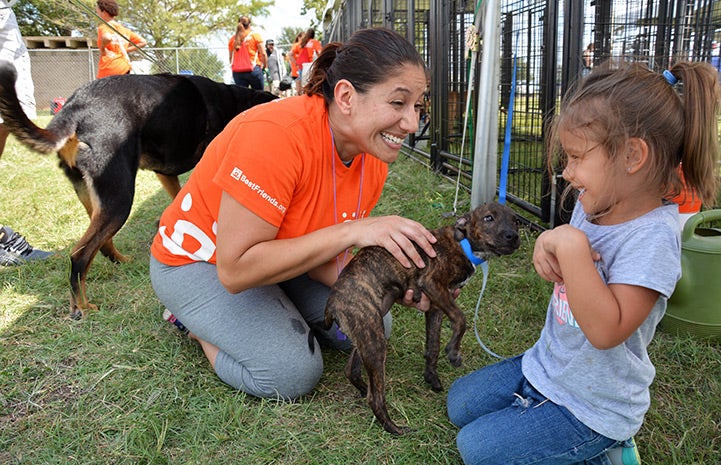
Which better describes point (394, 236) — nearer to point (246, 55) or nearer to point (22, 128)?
point (22, 128)

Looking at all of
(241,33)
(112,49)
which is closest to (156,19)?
(241,33)

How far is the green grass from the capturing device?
2066 mm

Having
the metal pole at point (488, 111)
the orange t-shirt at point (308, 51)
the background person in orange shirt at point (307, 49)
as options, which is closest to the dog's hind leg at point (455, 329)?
the metal pole at point (488, 111)

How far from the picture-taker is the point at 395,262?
2.30 metres

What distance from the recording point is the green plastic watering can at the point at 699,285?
8.42 ft

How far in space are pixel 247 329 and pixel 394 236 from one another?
851mm

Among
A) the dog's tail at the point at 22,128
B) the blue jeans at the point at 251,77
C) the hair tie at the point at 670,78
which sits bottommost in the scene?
the dog's tail at the point at 22,128

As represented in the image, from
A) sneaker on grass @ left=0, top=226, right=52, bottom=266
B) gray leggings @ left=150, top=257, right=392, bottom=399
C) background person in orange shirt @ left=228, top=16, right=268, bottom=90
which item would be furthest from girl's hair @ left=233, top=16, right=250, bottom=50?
gray leggings @ left=150, top=257, right=392, bottom=399

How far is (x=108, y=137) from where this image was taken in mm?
3387

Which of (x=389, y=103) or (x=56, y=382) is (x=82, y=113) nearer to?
(x=56, y=382)

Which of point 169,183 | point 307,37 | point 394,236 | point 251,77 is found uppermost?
point 307,37

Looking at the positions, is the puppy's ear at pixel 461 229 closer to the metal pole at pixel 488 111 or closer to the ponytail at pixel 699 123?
the ponytail at pixel 699 123

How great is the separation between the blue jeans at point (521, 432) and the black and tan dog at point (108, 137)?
98.3 inches

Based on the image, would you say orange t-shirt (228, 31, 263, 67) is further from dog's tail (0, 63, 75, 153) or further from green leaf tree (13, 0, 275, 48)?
green leaf tree (13, 0, 275, 48)
